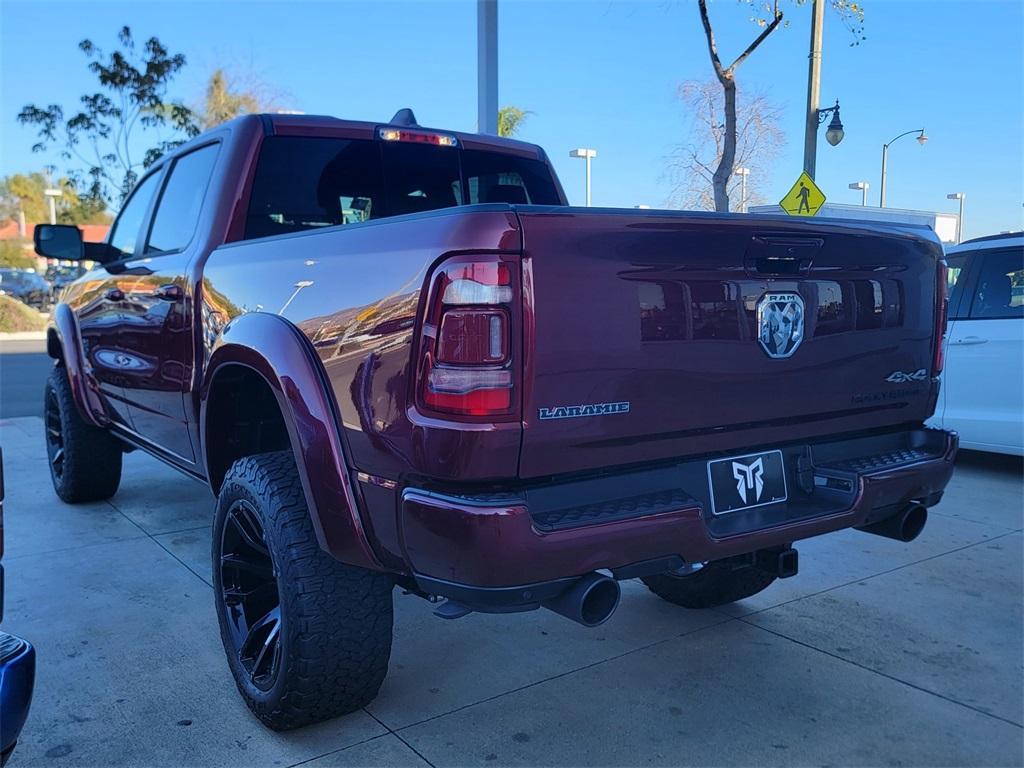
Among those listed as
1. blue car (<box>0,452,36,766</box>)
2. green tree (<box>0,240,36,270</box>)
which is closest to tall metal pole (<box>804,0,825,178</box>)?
blue car (<box>0,452,36,766</box>)

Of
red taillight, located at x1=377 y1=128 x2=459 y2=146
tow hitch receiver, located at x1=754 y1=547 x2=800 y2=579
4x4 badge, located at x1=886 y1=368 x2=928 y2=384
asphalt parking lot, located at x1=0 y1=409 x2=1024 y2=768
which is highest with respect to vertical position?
red taillight, located at x1=377 y1=128 x2=459 y2=146

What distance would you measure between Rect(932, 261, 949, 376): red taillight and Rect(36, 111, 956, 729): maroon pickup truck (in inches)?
0.4

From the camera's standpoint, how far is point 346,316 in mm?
2225

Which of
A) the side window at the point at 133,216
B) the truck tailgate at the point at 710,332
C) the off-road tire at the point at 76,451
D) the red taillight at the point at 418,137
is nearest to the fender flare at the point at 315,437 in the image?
the truck tailgate at the point at 710,332

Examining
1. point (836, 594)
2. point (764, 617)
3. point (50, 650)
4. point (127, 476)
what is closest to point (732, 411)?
point (764, 617)

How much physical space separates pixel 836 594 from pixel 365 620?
242 centimetres

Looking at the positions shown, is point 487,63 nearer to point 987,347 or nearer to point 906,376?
point 987,347

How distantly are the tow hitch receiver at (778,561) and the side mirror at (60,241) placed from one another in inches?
149

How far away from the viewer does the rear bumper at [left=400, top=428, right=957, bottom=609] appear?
1.92 metres

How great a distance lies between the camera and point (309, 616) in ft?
7.84

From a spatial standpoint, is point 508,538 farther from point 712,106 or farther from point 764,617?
point 712,106

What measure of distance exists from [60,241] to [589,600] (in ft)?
12.4

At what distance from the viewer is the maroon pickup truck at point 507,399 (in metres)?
1.95

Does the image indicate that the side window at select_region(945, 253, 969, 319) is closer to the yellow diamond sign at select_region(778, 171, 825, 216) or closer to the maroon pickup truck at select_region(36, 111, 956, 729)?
the maroon pickup truck at select_region(36, 111, 956, 729)
